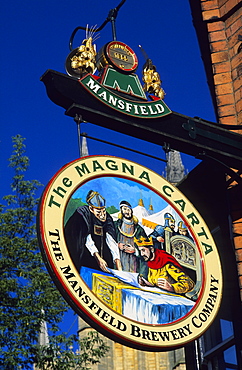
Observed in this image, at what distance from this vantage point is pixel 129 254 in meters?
7.00

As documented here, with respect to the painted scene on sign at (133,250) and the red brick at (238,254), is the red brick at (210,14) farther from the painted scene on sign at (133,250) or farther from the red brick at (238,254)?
the painted scene on sign at (133,250)

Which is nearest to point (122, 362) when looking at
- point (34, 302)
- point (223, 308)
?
point (34, 302)

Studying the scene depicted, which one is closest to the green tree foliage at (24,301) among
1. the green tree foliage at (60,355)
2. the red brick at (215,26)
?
the green tree foliage at (60,355)

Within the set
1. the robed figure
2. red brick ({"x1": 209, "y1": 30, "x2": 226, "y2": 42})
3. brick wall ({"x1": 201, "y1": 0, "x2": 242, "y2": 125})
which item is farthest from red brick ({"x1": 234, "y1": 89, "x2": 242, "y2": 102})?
the robed figure

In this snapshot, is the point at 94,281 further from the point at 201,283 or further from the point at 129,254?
the point at 201,283

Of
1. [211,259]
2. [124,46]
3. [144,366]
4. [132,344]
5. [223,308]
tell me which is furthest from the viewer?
[144,366]

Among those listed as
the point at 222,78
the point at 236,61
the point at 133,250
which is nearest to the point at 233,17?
the point at 236,61

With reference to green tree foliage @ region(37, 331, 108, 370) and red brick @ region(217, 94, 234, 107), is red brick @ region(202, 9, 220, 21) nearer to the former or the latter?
red brick @ region(217, 94, 234, 107)

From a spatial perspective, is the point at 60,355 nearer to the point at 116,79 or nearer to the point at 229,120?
the point at 229,120

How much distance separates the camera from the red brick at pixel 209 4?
10.2m

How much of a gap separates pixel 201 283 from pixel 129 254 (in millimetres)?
778

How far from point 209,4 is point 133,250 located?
4476 mm

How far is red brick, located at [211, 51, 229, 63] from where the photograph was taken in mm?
9844

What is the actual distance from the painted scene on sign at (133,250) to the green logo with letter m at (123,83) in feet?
3.53
